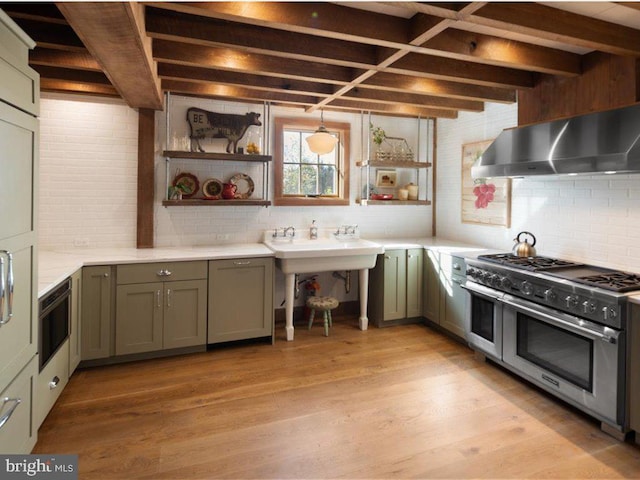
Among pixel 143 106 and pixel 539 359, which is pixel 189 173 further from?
pixel 539 359

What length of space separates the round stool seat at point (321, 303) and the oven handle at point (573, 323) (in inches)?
66.7

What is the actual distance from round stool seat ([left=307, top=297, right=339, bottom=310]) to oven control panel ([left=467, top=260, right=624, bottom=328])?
1429 mm

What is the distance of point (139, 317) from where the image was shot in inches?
128

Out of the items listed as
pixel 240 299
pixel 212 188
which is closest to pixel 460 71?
pixel 212 188

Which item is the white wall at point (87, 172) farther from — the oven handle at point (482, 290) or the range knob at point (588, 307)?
the range knob at point (588, 307)

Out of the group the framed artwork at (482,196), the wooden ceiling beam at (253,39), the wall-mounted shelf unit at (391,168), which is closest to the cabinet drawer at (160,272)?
the wooden ceiling beam at (253,39)

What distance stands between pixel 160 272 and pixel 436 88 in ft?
9.25

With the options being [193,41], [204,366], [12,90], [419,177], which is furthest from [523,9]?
[204,366]

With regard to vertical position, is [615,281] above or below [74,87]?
below

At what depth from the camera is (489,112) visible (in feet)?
13.5

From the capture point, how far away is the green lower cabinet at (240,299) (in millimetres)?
3477

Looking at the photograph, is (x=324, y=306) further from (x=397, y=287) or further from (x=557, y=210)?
(x=557, y=210)

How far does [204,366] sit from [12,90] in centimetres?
234

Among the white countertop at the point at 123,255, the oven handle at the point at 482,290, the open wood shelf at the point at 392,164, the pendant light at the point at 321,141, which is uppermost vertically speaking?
the pendant light at the point at 321,141
